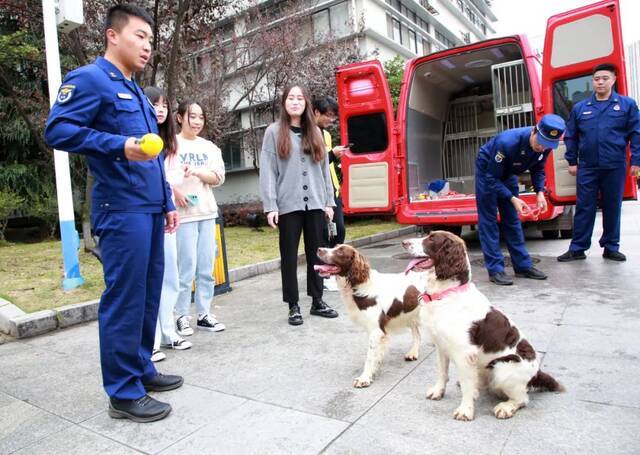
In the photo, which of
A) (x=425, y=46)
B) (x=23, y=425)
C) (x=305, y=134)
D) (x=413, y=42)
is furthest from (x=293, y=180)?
(x=425, y=46)

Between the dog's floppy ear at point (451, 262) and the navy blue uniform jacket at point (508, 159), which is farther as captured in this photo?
the navy blue uniform jacket at point (508, 159)

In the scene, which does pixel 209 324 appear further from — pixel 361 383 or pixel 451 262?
pixel 451 262

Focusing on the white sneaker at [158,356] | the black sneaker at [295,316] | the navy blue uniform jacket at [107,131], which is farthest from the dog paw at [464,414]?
the white sneaker at [158,356]

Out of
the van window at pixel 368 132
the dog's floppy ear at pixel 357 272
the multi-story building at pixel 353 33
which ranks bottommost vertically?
the dog's floppy ear at pixel 357 272

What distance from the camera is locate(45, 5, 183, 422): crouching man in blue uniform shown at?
7.51 feet

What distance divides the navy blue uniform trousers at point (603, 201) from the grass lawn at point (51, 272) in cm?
441

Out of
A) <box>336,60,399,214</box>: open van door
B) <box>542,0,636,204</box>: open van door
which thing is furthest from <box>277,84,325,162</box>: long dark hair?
<box>542,0,636,204</box>: open van door

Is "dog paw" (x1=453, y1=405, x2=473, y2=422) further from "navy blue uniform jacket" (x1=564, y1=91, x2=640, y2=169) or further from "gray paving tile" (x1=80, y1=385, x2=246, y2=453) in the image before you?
"navy blue uniform jacket" (x1=564, y1=91, x2=640, y2=169)

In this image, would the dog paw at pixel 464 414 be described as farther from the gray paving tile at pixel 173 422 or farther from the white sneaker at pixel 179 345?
the white sneaker at pixel 179 345

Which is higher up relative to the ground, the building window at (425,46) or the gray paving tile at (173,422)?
the building window at (425,46)

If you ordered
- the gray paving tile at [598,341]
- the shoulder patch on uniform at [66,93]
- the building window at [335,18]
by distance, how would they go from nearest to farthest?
1. the shoulder patch on uniform at [66,93]
2. the gray paving tile at [598,341]
3. the building window at [335,18]

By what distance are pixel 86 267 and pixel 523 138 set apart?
620 cm

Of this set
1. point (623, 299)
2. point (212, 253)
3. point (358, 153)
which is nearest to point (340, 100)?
point (358, 153)

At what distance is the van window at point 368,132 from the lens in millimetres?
7464
